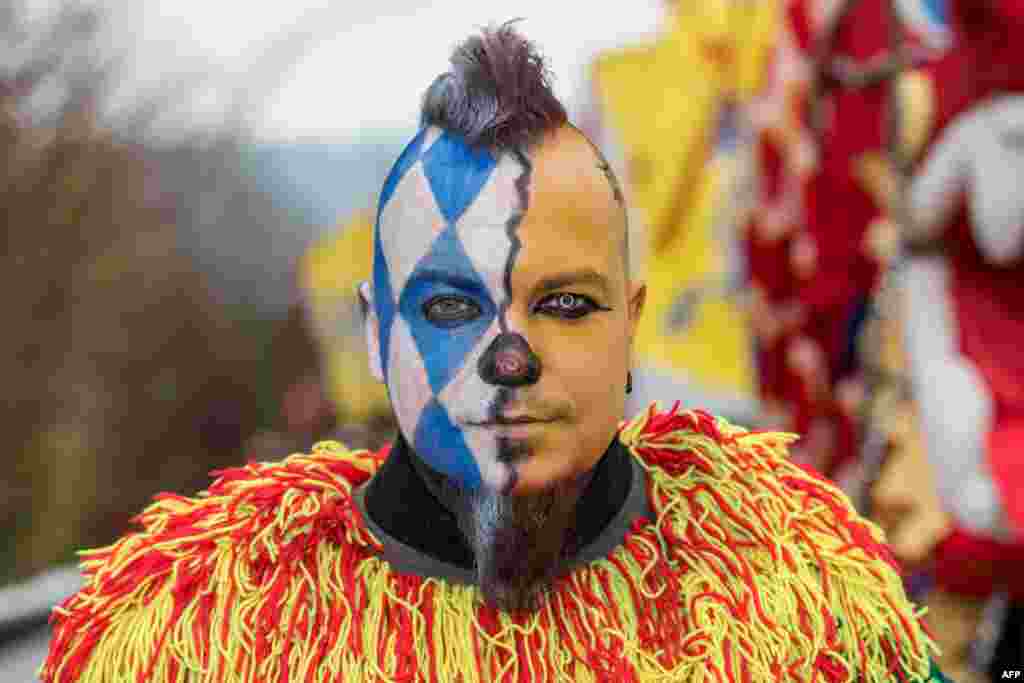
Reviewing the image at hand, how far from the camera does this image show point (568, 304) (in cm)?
95

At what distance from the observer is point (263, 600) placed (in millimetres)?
974

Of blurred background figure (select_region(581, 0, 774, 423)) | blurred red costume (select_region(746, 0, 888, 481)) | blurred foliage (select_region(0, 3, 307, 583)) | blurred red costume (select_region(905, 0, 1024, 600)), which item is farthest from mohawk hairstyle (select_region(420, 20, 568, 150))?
blurred background figure (select_region(581, 0, 774, 423))

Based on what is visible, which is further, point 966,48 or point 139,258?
point 139,258

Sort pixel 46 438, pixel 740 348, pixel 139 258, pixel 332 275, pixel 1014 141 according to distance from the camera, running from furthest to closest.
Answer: pixel 332 275 < pixel 740 348 < pixel 139 258 < pixel 46 438 < pixel 1014 141

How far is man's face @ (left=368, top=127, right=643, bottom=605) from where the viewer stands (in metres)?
0.93

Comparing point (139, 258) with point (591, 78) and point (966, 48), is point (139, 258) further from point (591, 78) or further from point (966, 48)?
point (966, 48)

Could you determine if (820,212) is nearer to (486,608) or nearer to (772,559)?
(772,559)

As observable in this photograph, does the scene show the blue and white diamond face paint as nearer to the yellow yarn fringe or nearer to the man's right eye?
the man's right eye

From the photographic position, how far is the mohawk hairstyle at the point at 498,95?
0.94 m

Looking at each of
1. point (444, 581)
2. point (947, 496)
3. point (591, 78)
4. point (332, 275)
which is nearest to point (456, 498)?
point (444, 581)

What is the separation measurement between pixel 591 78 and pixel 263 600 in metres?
3.58

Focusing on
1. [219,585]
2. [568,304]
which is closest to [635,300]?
[568,304]

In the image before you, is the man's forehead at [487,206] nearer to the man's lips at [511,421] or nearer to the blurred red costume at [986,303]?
the man's lips at [511,421]

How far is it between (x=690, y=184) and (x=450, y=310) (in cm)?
292
